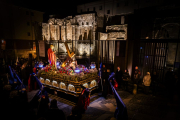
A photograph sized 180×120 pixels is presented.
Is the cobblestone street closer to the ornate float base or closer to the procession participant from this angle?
the procession participant

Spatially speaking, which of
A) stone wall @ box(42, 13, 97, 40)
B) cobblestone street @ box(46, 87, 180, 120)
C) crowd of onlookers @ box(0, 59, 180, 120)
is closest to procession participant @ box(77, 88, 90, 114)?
crowd of onlookers @ box(0, 59, 180, 120)

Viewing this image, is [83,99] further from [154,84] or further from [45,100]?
[154,84]

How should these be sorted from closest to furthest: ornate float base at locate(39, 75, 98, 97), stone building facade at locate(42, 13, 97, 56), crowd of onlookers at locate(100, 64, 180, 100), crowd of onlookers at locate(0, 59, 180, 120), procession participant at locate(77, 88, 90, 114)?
1. crowd of onlookers at locate(0, 59, 180, 120)
2. procession participant at locate(77, 88, 90, 114)
3. ornate float base at locate(39, 75, 98, 97)
4. crowd of onlookers at locate(100, 64, 180, 100)
5. stone building facade at locate(42, 13, 97, 56)

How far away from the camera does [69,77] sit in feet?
22.0

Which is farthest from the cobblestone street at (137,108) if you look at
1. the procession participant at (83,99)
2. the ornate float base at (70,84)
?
the ornate float base at (70,84)

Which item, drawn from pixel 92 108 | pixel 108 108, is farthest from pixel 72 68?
pixel 108 108

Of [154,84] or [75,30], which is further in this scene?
[75,30]

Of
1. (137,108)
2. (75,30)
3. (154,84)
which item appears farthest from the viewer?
(75,30)

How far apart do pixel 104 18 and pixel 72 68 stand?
60.0ft

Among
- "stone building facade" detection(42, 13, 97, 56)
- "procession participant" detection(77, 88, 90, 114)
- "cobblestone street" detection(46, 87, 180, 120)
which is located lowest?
"cobblestone street" detection(46, 87, 180, 120)

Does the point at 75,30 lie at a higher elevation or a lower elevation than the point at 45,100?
higher

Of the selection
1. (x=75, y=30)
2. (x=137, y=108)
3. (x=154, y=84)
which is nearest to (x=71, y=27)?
(x=75, y=30)

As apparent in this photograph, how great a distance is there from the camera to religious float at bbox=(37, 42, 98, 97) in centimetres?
657

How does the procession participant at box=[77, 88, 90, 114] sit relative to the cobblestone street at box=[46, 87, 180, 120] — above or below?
above
